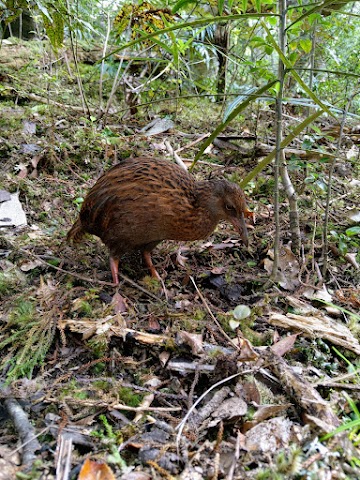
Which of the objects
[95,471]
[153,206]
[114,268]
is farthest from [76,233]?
[95,471]

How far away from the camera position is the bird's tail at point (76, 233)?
11.2 ft

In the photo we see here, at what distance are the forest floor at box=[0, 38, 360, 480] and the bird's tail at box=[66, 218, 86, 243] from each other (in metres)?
0.10

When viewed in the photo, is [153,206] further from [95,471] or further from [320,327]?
[95,471]

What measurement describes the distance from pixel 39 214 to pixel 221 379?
2495 mm

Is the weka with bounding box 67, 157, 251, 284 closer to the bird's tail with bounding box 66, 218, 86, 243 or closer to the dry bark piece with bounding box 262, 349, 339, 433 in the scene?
the bird's tail with bounding box 66, 218, 86, 243

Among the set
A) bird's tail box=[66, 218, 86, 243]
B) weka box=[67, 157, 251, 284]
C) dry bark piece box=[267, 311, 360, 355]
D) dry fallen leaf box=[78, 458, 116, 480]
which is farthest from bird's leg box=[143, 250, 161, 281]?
dry fallen leaf box=[78, 458, 116, 480]

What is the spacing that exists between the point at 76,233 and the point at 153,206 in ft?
2.48

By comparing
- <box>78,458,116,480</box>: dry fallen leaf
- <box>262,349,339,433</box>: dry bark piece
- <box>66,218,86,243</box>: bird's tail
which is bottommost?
<box>262,349,339,433</box>: dry bark piece

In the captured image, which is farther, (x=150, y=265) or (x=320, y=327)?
(x=150, y=265)

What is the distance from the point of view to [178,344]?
2.52 metres

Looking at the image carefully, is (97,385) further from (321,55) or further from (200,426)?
(321,55)

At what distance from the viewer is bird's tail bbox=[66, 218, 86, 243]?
3.40 meters

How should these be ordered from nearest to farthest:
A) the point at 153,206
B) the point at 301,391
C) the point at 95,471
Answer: the point at 95,471
the point at 301,391
the point at 153,206

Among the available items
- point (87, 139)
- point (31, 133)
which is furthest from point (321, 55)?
point (31, 133)
